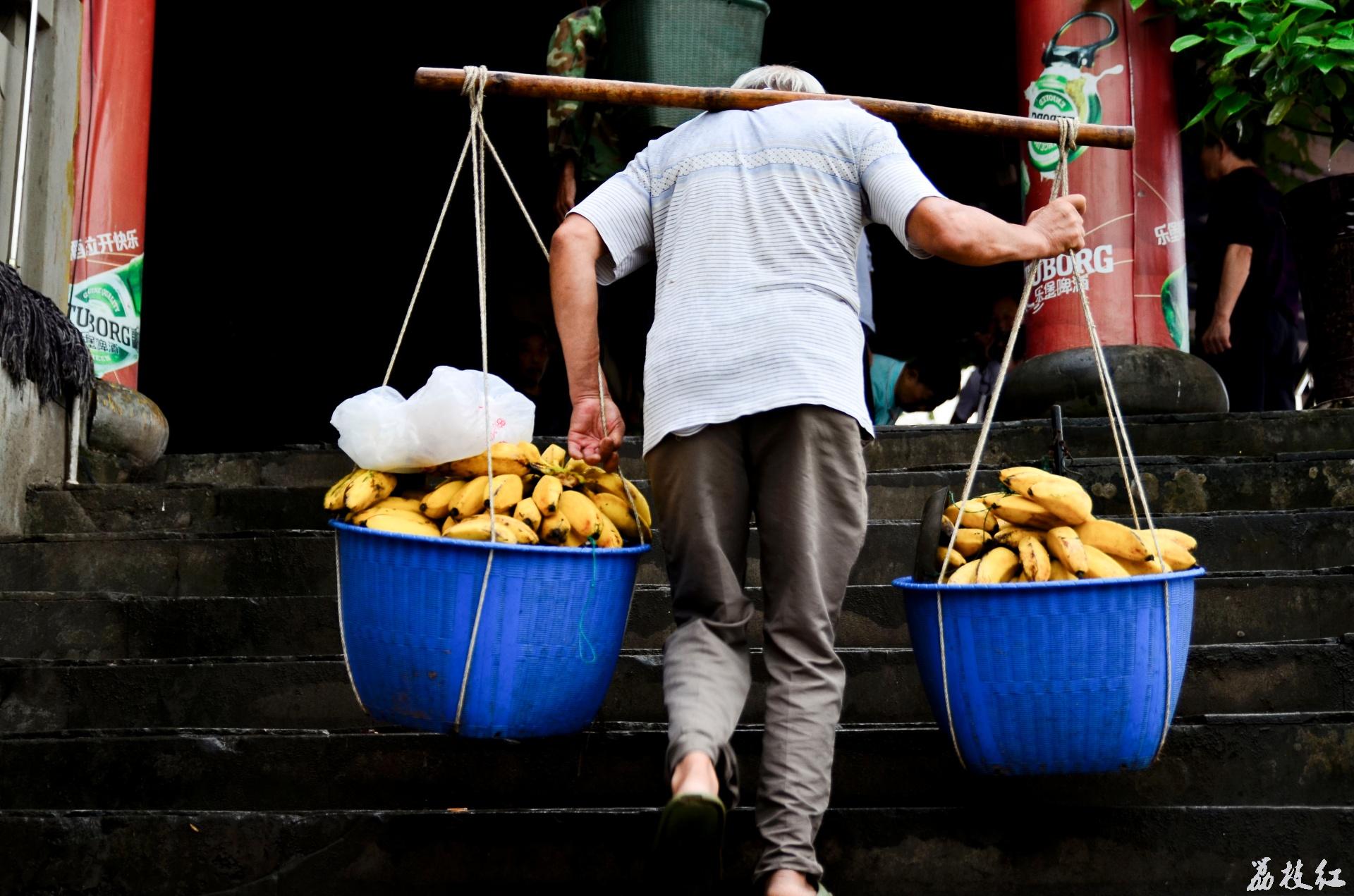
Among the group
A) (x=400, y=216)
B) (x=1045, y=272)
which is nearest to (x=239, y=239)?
(x=400, y=216)

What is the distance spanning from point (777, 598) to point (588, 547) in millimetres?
415

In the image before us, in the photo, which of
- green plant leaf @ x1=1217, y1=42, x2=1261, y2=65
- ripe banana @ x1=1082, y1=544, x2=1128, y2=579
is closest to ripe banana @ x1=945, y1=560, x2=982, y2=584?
ripe banana @ x1=1082, y1=544, x2=1128, y2=579

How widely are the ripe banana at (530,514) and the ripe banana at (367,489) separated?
325 millimetres

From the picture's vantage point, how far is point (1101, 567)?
275 cm

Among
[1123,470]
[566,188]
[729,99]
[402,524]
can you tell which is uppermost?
[566,188]

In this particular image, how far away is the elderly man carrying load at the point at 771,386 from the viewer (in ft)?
8.29

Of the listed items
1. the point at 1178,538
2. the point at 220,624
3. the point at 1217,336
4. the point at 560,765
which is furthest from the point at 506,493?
the point at 1217,336

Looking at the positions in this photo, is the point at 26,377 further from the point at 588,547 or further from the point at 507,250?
the point at 507,250

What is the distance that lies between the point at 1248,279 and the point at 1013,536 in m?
3.86

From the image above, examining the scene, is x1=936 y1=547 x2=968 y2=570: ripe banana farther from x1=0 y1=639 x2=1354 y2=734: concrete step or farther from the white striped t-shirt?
x1=0 y1=639 x2=1354 y2=734: concrete step

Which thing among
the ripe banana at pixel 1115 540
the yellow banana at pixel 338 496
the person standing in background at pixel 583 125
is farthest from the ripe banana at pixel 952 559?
the person standing in background at pixel 583 125

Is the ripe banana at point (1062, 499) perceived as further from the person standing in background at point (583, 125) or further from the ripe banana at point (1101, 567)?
the person standing in background at point (583, 125)

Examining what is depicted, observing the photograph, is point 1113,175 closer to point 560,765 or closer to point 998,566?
point 998,566

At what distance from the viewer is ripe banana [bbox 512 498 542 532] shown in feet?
9.16
